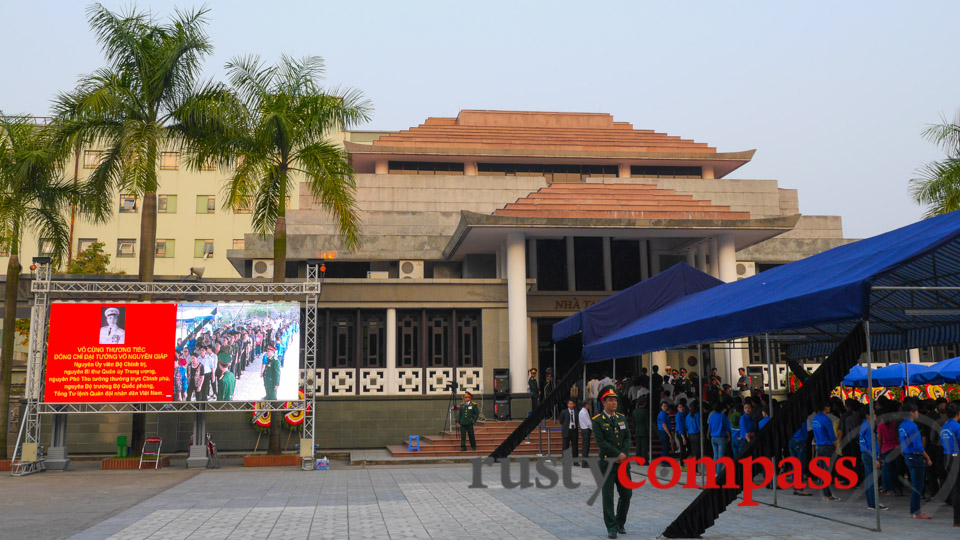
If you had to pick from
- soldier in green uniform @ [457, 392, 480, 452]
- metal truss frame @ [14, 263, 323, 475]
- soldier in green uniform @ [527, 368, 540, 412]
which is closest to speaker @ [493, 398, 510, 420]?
soldier in green uniform @ [527, 368, 540, 412]

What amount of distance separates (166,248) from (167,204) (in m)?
3.68

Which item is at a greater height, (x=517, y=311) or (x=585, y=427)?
(x=517, y=311)

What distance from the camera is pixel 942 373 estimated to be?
20.4 meters

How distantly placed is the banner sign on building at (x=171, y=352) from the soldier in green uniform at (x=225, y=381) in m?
0.03

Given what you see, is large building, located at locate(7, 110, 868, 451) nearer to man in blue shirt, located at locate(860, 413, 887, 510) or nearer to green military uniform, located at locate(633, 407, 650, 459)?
green military uniform, located at locate(633, 407, 650, 459)

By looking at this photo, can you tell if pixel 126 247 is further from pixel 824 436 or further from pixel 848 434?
pixel 824 436

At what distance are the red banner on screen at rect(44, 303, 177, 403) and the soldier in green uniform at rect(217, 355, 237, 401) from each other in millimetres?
1256

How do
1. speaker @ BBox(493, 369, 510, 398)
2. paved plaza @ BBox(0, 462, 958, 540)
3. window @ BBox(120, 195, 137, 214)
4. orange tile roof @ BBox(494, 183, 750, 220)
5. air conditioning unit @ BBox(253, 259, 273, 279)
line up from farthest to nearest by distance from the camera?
window @ BBox(120, 195, 137, 214), air conditioning unit @ BBox(253, 259, 273, 279), orange tile roof @ BBox(494, 183, 750, 220), speaker @ BBox(493, 369, 510, 398), paved plaza @ BBox(0, 462, 958, 540)

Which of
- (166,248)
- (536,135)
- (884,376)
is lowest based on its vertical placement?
(884,376)

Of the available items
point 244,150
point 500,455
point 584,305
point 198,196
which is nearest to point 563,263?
point 584,305

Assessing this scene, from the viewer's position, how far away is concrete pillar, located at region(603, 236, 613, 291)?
2999cm

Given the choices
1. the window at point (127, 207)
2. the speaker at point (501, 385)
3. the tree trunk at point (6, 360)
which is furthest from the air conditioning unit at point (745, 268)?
the window at point (127, 207)

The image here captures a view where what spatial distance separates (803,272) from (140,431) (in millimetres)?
18807

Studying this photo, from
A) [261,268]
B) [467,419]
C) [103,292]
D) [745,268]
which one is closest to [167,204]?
[261,268]
